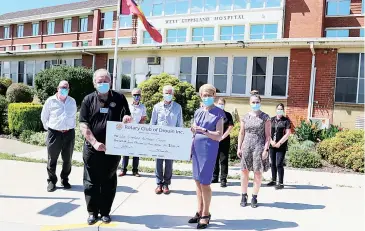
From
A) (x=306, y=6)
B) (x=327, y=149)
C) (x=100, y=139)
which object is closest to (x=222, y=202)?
(x=100, y=139)

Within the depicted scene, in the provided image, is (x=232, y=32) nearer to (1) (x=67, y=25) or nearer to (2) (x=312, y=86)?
(2) (x=312, y=86)

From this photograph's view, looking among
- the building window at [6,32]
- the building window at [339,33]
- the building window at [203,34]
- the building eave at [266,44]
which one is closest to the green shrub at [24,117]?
the building eave at [266,44]

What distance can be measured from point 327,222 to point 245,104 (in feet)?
37.2

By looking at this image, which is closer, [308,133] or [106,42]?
[308,133]

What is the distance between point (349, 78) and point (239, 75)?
4842 mm

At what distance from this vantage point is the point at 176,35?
24.8 m

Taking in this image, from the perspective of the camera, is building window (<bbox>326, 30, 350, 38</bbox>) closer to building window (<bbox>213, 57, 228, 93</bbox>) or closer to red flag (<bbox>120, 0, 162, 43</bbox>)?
building window (<bbox>213, 57, 228, 93</bbox>)

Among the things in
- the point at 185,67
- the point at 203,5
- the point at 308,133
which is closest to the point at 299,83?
the point at 308,133

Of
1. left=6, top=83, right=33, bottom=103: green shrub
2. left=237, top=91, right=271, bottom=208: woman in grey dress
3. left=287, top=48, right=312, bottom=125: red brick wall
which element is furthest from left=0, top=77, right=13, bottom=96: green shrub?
left=237, top=91, right=271, bottom=208: woman in grey dress

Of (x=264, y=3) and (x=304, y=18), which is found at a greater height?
(x=264, y=3)

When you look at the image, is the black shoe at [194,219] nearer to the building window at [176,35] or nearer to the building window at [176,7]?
the building window at [176,35]

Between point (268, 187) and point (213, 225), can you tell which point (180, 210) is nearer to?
point (213, 225)

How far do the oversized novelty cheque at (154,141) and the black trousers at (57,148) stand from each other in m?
1.91

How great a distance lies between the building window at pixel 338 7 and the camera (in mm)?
21500
